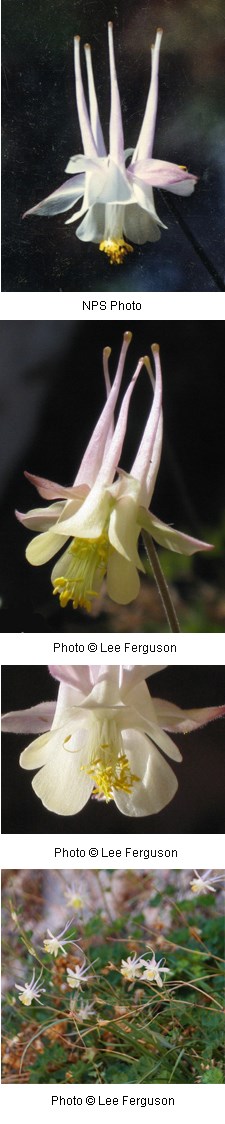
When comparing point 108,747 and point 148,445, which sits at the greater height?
point 148,445

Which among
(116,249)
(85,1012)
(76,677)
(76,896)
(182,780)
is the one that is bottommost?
(85,1012)

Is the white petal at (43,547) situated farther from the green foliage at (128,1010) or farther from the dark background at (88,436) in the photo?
the green foliage at (128,1010)

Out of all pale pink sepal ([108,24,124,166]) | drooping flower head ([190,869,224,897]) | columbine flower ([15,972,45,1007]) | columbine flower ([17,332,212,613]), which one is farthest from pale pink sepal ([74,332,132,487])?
columbine flower ([15,972,45,1007])

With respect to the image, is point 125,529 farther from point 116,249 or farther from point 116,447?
point 116,249

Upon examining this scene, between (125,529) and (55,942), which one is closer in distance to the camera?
(125,529)

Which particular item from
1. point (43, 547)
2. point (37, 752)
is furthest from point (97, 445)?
point (37, 752)

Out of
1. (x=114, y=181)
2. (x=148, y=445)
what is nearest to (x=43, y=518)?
(x=148, y=445)

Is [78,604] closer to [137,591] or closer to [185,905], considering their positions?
[137,591]
